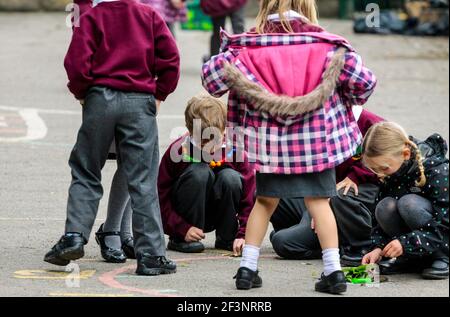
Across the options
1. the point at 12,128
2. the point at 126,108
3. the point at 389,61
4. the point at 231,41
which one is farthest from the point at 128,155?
the point at 389,61

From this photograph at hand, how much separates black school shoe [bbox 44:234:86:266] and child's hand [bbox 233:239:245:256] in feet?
3.48

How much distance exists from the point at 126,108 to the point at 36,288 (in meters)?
1.05

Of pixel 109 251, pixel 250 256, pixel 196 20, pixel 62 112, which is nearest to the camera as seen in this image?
pixel 250 256

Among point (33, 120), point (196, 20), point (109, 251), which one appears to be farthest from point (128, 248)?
point (196, 20)

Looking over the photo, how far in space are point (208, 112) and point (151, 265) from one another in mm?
1089

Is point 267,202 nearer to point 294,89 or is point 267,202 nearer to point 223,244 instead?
point 294,89

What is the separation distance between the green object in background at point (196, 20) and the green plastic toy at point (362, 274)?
38.9 ft

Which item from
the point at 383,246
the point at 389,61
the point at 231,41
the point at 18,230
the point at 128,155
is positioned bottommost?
the point at 389,61

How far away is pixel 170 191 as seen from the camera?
737 centimetres

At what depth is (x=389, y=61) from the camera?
1848cm

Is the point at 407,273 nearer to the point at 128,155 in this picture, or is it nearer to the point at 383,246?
the point at 383,246

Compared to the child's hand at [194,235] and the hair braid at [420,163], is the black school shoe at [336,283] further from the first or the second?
the child's hand at [194,235]

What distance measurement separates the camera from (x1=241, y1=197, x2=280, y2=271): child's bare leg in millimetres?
6133

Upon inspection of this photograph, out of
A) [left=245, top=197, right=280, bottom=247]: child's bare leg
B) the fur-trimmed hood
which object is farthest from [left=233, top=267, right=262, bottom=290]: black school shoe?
the fur-trimmed hood
